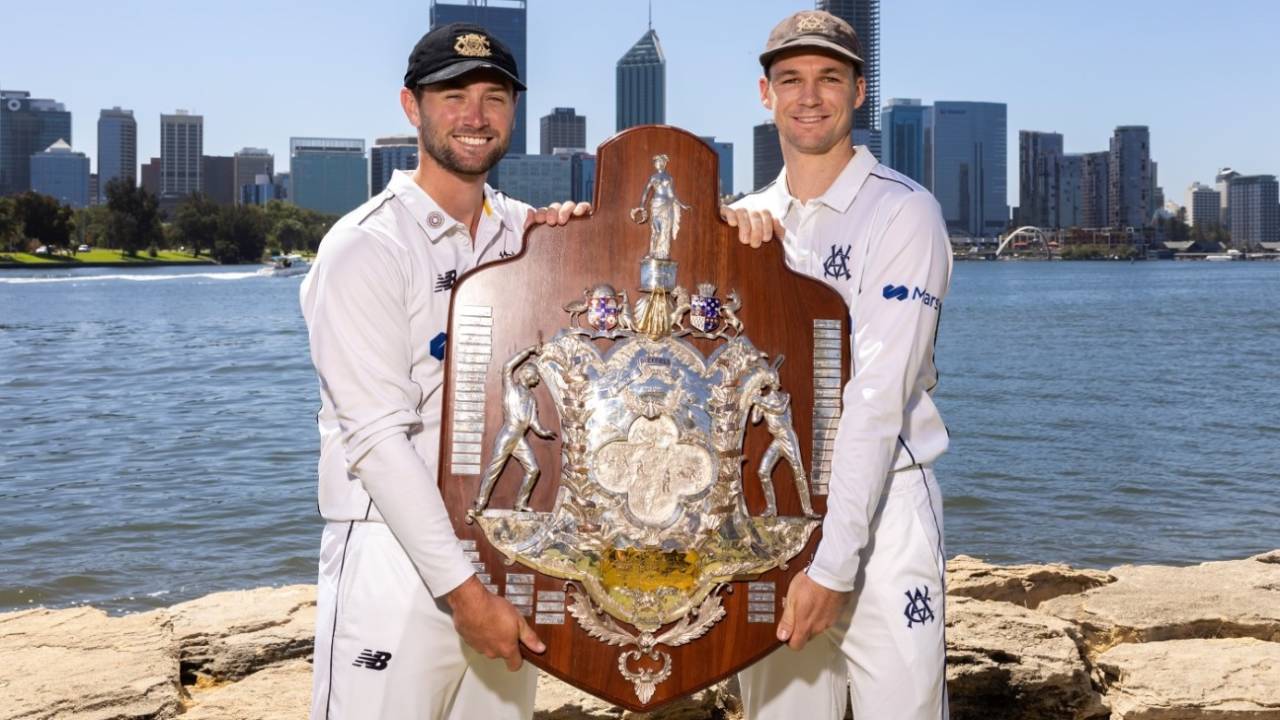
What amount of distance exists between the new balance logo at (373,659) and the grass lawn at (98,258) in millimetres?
118267

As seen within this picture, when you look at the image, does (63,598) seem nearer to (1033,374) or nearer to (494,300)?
(494,300)

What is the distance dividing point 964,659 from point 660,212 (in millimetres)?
2878

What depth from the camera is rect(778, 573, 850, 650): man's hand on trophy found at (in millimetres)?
3654

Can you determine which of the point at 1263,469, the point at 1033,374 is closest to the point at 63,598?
the point at 1263,469

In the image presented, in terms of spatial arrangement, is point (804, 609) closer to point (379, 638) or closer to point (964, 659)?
point (379, 638)

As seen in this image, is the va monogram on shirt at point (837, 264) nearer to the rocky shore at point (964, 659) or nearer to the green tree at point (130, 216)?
the rocky shore at point (964, 659)

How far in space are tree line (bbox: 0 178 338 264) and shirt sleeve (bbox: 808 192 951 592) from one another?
115 meters

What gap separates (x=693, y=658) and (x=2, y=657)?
3951 millimetres

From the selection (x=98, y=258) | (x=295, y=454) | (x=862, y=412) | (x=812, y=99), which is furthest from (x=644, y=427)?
(x=98, y=258)

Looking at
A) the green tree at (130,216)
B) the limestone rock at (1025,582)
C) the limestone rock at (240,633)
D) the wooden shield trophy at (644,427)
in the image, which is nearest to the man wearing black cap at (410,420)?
the wooden shield trophy at (644,427)

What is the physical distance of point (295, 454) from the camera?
20.1 meters

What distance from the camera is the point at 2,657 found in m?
6.10

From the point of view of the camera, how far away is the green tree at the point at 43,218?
109m

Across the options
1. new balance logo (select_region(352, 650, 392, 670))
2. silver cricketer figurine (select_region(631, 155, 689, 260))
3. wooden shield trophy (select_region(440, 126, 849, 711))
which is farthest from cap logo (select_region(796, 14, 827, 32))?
new balance logo (select_region(352, 650, 392, 670))
